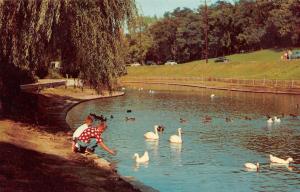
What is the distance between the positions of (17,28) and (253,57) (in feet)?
342

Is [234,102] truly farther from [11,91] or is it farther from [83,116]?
[11,91]

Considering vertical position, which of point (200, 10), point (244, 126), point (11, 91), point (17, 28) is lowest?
point (244, 126)

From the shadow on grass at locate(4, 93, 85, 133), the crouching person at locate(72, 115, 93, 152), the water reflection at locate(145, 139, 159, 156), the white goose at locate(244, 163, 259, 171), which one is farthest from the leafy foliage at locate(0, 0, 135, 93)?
the white goose at locate(244, 163, 259, 171)

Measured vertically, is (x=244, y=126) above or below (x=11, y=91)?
below

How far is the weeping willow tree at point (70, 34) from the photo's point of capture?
86.3ft

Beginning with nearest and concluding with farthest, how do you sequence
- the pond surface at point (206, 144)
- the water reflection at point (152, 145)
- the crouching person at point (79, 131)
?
the crouching person at point (79, 131)
the pond surface at point (206, 144)
the water reflection at point (152, 145)

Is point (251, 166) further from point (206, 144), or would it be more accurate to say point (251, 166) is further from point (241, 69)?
point (241, 69)

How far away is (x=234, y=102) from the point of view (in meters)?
61.6

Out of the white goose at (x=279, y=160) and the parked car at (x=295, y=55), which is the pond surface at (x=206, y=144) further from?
the parked car at (x=295, y=55)

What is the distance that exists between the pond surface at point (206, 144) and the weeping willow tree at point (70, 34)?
5.06 m

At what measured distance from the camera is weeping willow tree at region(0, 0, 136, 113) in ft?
86.3

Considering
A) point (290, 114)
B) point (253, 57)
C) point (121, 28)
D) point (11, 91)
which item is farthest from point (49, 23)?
point (253, 57)

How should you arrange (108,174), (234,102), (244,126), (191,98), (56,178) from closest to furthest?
1. (56,178)
2. (108,174)
3. (244,126)
4. (234,102)
5. (191,98)

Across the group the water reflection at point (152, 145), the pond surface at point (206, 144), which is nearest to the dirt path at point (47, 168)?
the pond surface at point (206, 144)
